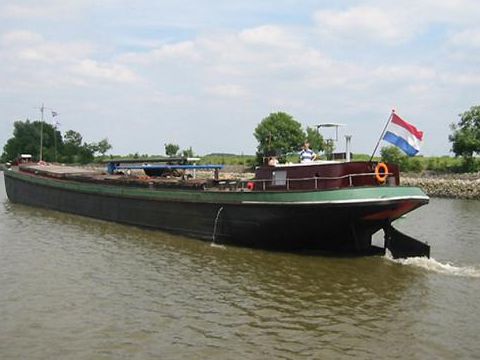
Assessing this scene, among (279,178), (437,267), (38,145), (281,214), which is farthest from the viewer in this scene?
(38,145)

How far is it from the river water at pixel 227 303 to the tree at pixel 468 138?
48.8 m

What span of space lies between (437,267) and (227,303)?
714 cm

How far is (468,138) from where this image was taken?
6525 cm

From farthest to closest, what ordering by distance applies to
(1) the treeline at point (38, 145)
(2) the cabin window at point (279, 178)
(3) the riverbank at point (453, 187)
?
(1) the treeline at point (38, 145) → (3) the riverbank at point (453, 187) → (2) the cabin window at point (279, 178)

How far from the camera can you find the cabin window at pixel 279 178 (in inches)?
740

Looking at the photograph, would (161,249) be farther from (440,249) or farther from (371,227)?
(440,249)

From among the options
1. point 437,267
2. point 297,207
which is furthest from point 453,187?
point 297,207

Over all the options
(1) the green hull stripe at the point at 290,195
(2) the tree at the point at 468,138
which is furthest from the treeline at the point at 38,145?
(1) the green hull stripe at the point at 290,195

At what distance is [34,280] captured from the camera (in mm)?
14672

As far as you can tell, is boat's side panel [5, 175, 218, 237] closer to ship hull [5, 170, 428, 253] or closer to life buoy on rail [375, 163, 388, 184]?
ship hull [5, 170, 428, 253]

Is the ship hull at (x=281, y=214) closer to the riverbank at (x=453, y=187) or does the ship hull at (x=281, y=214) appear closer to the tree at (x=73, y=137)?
the riverbank at (x=453, y=187)

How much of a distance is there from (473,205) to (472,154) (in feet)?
90.7

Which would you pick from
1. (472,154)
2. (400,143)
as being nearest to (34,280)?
(400,143)

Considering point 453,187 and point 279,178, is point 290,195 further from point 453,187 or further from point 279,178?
point 453,187
